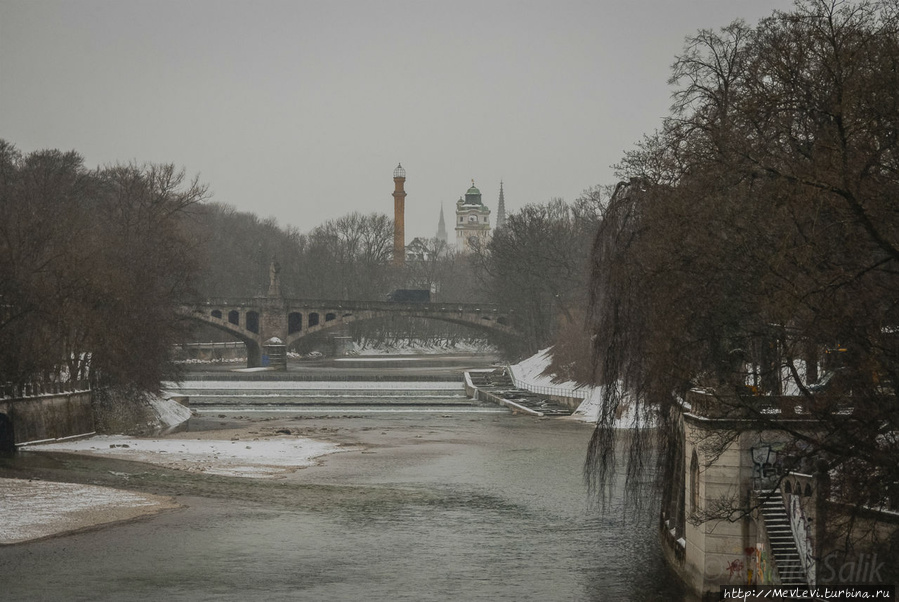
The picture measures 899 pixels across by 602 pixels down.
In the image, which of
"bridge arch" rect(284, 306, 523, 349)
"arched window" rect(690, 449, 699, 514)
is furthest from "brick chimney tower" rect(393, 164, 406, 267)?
"arched window" rect(690, 449, 699, 514)

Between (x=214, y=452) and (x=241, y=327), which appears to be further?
(x=241, y=327)

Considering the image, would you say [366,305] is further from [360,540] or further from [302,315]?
[360,540]

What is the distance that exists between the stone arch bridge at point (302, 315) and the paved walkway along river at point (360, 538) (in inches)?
2134

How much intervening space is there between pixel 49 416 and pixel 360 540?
2386 cm

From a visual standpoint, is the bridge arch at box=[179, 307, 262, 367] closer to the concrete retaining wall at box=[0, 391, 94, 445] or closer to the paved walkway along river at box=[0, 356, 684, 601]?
the concrete retaining wall at box=[0, 391, 94, 445]

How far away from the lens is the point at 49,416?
47.7 m

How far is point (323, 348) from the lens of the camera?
121m

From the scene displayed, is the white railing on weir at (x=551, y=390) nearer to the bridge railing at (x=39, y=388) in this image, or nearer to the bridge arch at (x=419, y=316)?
the bridge arch at (x=419, y=316)

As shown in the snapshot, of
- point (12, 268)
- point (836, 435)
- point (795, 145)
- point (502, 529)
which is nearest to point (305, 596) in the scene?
point (502, 529)

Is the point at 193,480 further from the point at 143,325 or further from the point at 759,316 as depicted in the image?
the point at 759,316

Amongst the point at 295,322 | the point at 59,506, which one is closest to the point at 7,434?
the point at 59,506

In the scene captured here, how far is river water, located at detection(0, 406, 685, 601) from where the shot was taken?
23.1 metres

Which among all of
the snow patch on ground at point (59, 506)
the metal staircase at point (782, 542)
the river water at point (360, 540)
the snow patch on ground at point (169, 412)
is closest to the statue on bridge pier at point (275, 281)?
the snow patch on ground at point (169, 412)

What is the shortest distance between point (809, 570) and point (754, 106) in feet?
24.8
